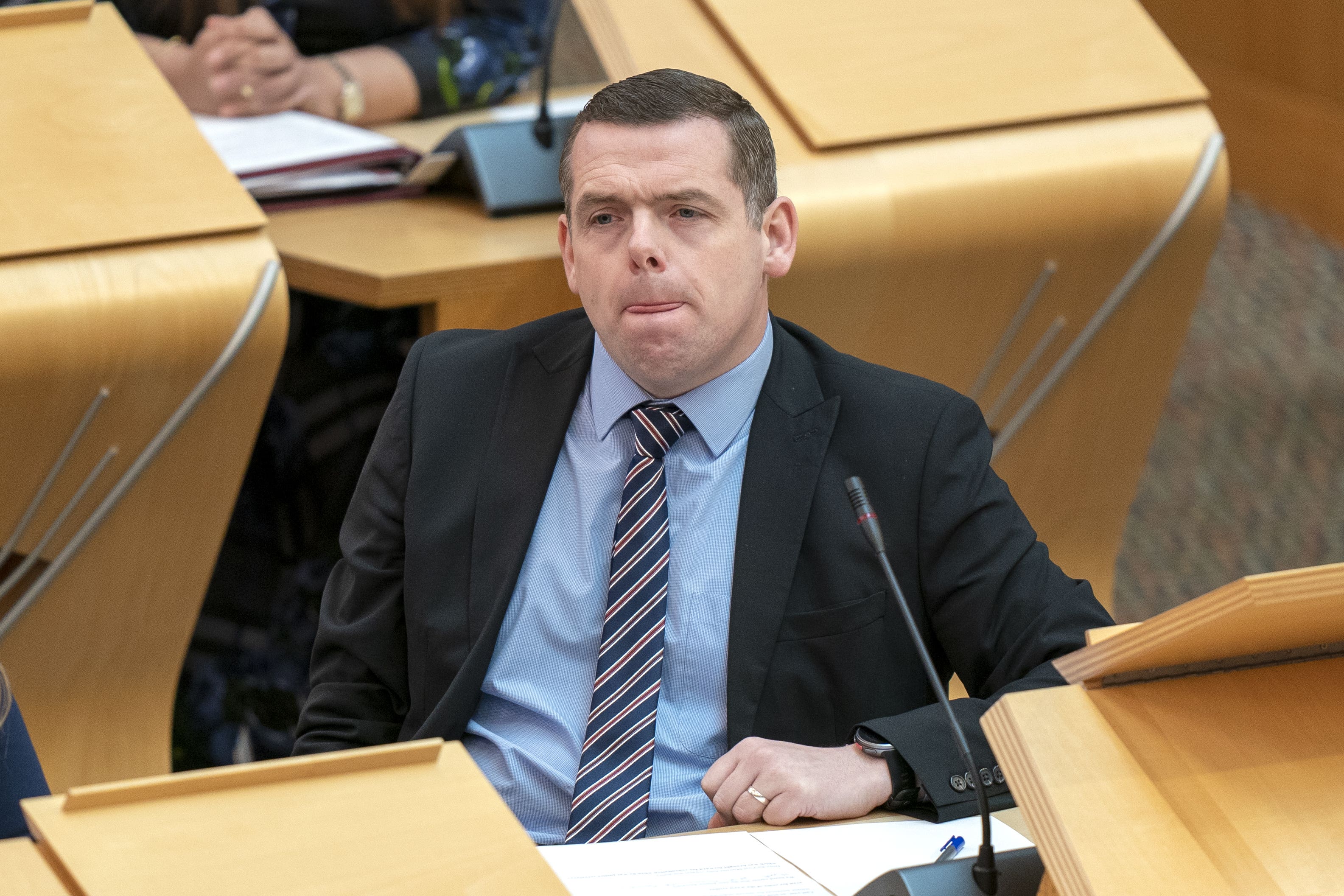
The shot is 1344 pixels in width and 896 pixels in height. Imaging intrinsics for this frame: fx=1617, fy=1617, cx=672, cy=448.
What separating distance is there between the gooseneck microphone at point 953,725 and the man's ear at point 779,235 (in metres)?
0.35

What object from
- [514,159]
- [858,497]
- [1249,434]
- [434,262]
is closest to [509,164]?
[514,159]

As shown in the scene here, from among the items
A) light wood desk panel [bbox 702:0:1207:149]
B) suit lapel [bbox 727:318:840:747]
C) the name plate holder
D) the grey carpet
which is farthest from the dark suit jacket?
the grey carpet

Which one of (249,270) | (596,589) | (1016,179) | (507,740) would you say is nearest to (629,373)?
(596,589)

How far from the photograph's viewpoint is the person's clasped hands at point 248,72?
2.30m

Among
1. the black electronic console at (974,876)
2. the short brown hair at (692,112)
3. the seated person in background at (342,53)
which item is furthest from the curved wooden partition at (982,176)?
the black electronic console at (974,876)

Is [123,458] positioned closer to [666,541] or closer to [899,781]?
[666,541]

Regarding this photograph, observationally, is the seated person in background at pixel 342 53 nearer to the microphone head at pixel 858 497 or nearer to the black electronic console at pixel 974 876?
the microphone head at pixel 858 497

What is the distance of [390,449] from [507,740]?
286mm

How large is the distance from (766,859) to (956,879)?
145 millimetres

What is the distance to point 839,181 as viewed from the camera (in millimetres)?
1949

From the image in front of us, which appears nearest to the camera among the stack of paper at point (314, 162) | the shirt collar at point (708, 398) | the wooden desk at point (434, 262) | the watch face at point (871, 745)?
the watch face at point (871, 745)

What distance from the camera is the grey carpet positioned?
2.99 m

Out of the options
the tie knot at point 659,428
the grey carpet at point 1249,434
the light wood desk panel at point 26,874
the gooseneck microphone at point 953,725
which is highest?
the light wood desk panel at point 26,874

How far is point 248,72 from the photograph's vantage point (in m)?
2.31
